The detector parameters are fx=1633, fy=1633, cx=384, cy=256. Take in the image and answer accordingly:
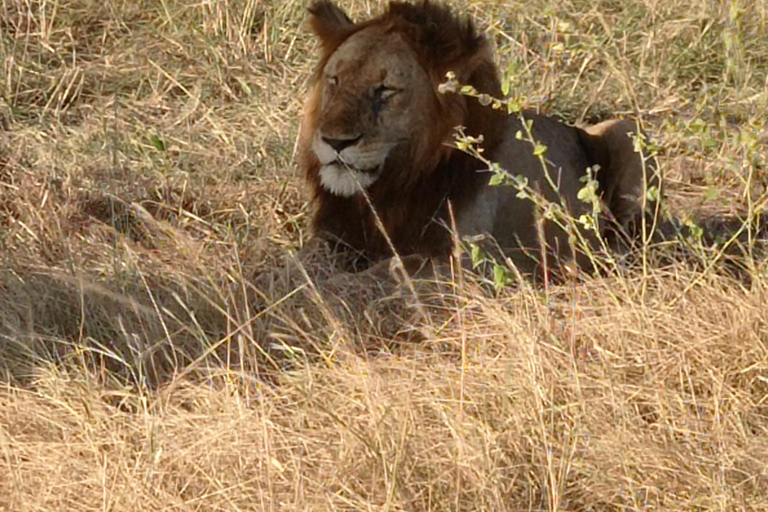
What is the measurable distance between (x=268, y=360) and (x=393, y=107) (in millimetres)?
1086

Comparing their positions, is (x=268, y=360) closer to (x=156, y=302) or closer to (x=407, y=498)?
(x=156, y=302)

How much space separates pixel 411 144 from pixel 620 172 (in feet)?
2.84

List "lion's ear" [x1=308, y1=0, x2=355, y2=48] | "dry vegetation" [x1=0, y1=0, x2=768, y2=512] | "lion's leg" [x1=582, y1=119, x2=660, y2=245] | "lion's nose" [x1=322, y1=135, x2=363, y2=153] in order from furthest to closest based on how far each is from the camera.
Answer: "lion's leg" [x1=582, y1=119, x2=660, y2=245], "lion's ear" [x1=308, y1=0, x2=355, y2=48], "lion's nose" [x1=322, y1=135, x2=363, y2=153], "dry vegetation" [x1=0, y1=0, x2=768, y2=512]

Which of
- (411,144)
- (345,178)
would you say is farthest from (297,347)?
(411,144)

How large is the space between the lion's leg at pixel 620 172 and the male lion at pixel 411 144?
228 millimetres

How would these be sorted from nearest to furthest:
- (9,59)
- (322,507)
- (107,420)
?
(322,507) → (107,420) → (9,59)

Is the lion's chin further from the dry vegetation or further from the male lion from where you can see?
the dry vegetation

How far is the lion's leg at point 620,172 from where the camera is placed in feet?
17.8

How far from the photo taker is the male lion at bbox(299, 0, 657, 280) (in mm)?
4914

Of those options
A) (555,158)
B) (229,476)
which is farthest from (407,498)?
(555,158)

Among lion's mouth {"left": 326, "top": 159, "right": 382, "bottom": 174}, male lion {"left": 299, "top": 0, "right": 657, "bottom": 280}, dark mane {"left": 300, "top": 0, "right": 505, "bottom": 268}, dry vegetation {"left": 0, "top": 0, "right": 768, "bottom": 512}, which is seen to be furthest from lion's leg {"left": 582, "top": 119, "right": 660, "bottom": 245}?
lion's mouth {"left": 326, "top": 159, "right": 382, "bottom": 174}

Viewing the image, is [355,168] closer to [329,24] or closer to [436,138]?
[436,138]

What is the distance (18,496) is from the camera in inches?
136

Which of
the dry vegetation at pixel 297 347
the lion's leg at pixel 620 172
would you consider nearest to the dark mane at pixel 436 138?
the dry vegetation at pixel 297 347
